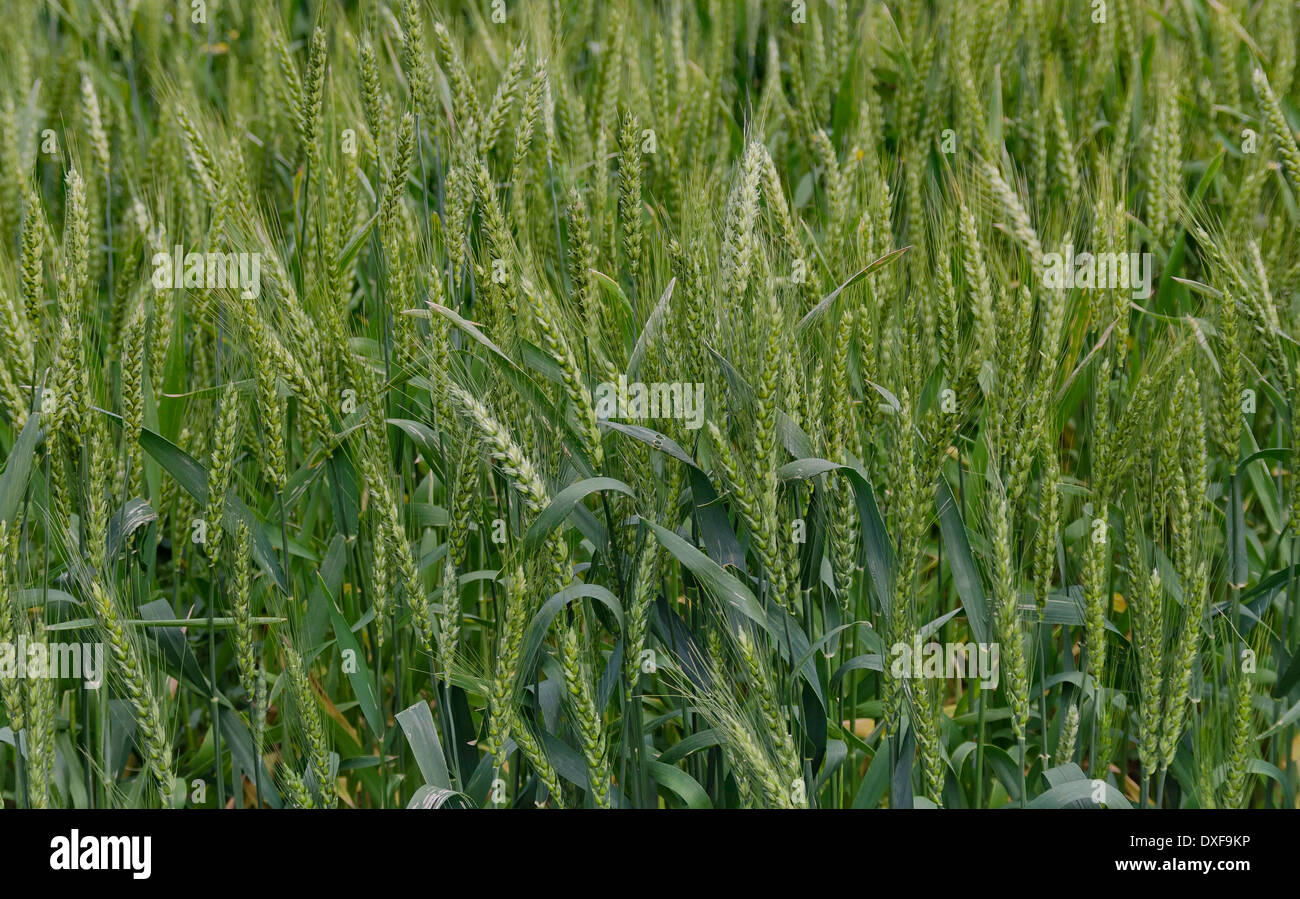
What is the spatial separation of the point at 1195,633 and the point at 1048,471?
11.6 inches

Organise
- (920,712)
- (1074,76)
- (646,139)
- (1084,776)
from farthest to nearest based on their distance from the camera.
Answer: (1074,76)
(646,139)
(1084,776)
(920,712)

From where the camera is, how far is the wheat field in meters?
1.60

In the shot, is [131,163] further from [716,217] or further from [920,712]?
[920,712]

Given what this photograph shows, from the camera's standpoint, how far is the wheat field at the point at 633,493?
1600mm

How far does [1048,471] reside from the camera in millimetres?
1659

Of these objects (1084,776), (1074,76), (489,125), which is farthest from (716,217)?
(1074,76)

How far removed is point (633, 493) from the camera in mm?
1604

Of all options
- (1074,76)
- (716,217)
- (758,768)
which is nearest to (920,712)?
(758,768)

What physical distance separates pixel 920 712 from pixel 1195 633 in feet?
1.31

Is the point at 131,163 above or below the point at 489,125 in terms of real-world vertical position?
above

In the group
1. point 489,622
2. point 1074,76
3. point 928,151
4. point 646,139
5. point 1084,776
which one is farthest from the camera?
point 1074,76
